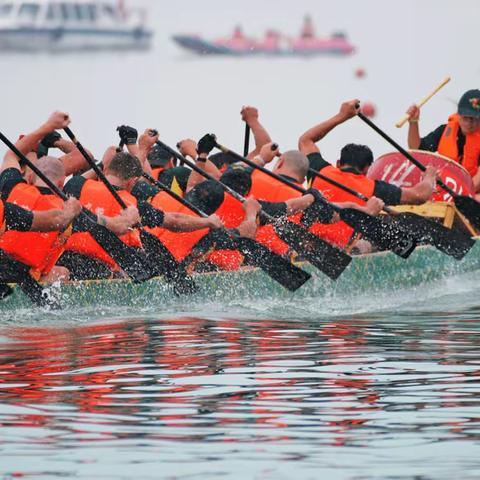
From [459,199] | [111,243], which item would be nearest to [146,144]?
[111,243]

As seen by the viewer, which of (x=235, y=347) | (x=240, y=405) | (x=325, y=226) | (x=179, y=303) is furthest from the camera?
(x=325, y=226)

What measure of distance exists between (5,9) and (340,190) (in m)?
40.1

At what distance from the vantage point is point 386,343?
36.5 ft

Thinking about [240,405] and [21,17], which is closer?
[240,405]

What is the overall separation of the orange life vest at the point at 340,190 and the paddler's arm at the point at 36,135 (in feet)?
8.85

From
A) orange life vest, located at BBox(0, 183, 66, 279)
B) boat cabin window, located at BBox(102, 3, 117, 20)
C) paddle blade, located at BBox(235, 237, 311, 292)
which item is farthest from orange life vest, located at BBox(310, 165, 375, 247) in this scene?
boat cabin window, located at BBox(102, 3, 117, 20)

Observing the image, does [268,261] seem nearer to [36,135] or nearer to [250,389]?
[36,135]

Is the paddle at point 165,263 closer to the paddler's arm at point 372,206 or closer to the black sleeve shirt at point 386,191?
the paddler's arm at point 372,206

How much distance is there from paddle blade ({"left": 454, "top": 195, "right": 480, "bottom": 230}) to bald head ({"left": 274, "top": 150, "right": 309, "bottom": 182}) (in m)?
2.06

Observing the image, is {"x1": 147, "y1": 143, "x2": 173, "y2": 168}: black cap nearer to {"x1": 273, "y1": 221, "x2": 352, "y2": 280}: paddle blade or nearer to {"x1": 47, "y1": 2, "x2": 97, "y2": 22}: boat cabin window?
{"x1": 273, "y1": 221, "x2": 352, "y2": 280}: paddle blade

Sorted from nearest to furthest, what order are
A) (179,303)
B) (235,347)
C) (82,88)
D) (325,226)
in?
(235,347) → (179,303) → (325,226) → (82,88)

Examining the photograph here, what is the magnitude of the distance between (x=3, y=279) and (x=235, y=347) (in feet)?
5.77

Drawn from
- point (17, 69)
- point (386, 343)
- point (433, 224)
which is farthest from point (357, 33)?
point (386, 343)

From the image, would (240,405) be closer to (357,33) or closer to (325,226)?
(325,226)
